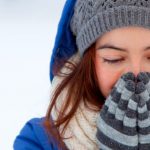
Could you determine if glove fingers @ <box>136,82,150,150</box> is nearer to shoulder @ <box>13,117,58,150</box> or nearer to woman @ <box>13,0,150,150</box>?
woman @ <box>13,0,150,150</box>

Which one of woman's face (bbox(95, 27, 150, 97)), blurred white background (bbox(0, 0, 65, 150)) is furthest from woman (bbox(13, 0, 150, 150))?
blurred white background (bbox(0, 0, 65, 150))

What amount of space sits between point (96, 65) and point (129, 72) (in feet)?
0.47

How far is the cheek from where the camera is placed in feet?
3.98

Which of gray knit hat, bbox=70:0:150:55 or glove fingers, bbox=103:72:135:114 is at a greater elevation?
gray knit hat, bbox=70:0:150:55

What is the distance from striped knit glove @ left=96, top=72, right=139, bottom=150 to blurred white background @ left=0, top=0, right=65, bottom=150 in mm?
650

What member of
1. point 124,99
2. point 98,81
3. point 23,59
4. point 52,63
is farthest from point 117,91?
point 23,59

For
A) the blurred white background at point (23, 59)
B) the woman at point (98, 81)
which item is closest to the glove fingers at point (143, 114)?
the woman at point (98, 81)

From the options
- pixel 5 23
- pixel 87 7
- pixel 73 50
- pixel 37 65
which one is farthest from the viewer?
pixel 5 23

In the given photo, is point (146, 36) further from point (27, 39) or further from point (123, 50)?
point (27, 39)

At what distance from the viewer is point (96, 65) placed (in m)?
1.27

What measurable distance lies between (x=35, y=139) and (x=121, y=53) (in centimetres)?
37

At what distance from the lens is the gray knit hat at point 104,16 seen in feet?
3.78

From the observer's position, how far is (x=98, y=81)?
1288 mm

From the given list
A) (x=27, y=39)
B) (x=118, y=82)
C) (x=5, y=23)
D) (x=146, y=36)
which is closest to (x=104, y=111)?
(x=118, y=82)
